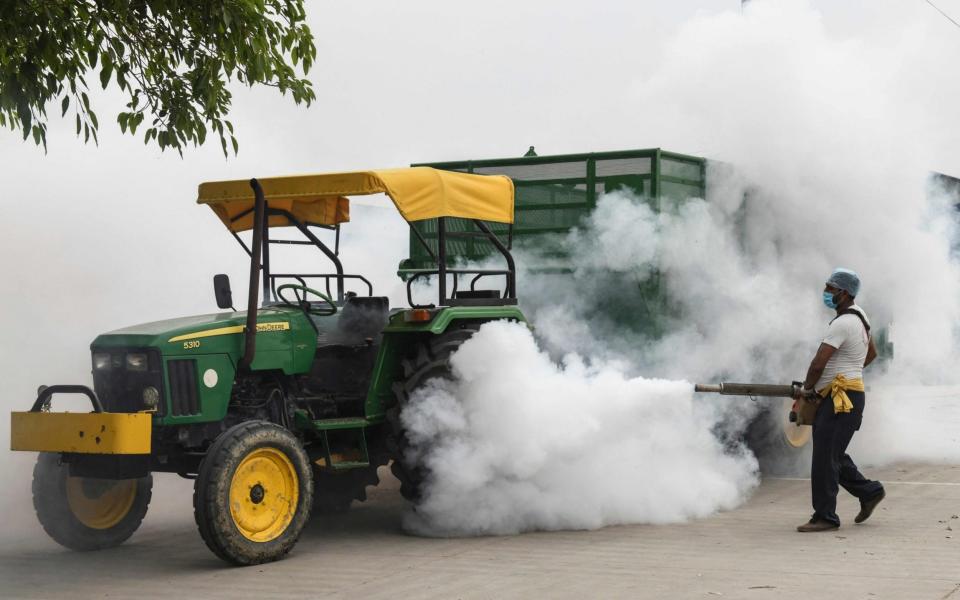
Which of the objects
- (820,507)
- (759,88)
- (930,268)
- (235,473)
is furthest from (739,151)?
(235,473)

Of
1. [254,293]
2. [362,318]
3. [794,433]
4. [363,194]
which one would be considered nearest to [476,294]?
[362,318]

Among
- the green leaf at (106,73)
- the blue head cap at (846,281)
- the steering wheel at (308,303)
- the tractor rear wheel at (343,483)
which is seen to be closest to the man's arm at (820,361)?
the blue head cap at (846,281)

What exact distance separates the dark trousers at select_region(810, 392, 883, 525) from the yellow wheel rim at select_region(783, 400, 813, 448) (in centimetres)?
317

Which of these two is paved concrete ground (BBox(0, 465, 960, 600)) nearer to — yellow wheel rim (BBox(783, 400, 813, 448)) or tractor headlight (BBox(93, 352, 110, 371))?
tractor headlight (BBox(93, 352, 110, 371))

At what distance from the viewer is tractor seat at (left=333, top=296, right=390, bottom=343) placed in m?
9.28

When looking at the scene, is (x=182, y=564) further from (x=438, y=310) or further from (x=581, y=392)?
(x=581, y=392)

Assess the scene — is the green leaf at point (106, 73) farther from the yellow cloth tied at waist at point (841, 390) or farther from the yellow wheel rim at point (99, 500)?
the yellow cloth tied at waist at point (841, 390)

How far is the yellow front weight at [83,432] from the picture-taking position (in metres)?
7.56

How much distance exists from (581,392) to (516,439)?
2.16 ft

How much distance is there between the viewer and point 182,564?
798 cm

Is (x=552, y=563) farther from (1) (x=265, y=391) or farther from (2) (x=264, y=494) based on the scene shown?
(1) (x=265, y=391)

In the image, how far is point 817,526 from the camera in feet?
28.8

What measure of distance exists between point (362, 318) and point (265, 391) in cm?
95

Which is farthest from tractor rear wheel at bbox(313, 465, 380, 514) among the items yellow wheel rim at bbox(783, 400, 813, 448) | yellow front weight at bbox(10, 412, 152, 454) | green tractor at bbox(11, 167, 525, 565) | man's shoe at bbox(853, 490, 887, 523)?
yellow wheel rim at bbox(783, 400, 813, 448)
